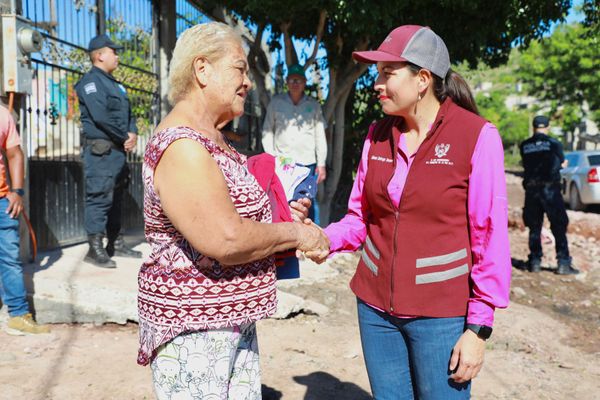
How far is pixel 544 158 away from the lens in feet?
27.5

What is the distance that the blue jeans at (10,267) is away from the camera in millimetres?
4668

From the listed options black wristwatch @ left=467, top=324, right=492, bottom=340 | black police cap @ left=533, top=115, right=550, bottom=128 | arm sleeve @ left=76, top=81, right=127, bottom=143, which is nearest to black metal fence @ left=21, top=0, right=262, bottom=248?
arm sleeve @ left=76, top=81, right=127, bottom=143

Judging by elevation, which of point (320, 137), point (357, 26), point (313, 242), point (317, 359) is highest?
point (357, 26)

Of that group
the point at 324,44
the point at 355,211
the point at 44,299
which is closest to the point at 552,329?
the point at 355,211

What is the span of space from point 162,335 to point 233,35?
1.04 meters

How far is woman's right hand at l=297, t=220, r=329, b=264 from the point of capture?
2.14 m

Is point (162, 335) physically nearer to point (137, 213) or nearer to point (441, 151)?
point (441, 151)

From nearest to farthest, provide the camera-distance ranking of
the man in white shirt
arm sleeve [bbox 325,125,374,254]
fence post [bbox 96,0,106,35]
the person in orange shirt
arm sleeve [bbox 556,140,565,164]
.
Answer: arm sleeve [bbox 325,125,374,254] < the person in orange shirt < the man in white shirt < fence post [bbox 96,0,106,35] < arm sleeve [bbox 556,140,565,164]

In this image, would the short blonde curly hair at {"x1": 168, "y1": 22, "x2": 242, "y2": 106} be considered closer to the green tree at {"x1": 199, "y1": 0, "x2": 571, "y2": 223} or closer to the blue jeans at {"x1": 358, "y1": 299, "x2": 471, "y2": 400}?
the blue jeans at {"x1": 358, "y1": 299, "x2": 471, "y2": 400}

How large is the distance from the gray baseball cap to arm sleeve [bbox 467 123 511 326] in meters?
0.32

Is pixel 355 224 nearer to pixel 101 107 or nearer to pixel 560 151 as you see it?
pixel 101 107

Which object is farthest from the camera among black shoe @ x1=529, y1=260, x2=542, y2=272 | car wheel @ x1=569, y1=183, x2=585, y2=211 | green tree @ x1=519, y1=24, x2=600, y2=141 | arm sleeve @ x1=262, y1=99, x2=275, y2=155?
green tree @ x1=519, y1=24, x2=600, y2=141

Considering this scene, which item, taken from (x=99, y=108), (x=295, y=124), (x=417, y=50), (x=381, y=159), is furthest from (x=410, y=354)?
(x=295, y=124)

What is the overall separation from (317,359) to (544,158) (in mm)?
5309
